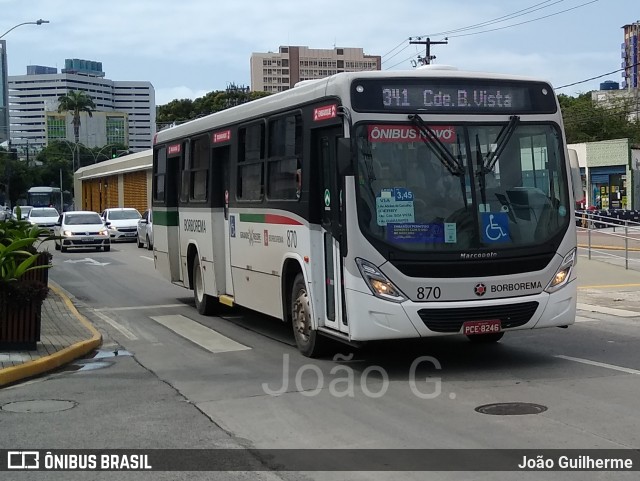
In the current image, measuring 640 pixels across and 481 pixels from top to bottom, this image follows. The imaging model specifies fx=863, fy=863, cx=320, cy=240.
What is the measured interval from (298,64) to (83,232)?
227 feet

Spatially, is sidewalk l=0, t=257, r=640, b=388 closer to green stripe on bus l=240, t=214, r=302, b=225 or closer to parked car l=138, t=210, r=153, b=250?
green stripe on bus l=240, t=214, r=302, b=225

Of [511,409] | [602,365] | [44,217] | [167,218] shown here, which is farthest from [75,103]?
[511,409]

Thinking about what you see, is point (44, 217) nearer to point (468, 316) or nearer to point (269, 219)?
point (269, 219)

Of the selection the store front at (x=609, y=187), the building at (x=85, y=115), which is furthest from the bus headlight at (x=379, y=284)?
the building at (x=85, y=115)

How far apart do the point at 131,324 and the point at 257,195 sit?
4.00 metres

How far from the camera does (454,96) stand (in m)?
9.52

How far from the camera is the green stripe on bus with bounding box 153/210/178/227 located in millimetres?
16406

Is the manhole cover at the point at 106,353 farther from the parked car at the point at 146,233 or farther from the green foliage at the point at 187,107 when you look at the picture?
the green foliage at the point at 187,107

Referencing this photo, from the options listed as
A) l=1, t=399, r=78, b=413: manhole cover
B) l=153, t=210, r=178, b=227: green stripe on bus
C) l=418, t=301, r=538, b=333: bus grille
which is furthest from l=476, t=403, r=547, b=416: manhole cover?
l=153, t=210, r=178, b=227: green stripe on bus

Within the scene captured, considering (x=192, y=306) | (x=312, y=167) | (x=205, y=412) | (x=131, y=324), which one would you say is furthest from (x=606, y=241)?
(x=205, y=412)

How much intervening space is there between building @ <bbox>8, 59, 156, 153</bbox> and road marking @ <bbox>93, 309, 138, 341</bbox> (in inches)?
5143

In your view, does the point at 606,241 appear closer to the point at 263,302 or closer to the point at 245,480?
the point at 263,302

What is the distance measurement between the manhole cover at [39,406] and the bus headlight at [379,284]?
10.5ft

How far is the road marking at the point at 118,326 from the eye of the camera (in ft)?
43.2
